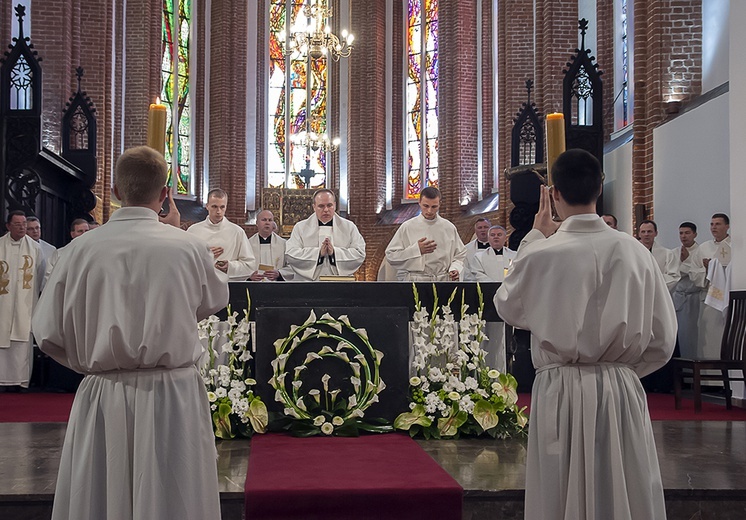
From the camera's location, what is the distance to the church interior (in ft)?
20.0

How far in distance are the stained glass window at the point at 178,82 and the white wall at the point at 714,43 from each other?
12021 mm

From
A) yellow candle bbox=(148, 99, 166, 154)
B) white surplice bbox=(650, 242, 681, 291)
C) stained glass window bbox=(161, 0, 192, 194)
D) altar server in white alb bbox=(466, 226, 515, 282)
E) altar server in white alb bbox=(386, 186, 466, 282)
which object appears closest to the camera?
yellow candle bbox=(148, 99, 166, 154)

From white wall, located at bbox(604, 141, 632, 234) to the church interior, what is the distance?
0.15 feet

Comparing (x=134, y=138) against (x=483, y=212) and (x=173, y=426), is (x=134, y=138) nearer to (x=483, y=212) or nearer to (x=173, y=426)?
(x=483, y=212)

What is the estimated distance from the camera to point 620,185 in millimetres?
12898

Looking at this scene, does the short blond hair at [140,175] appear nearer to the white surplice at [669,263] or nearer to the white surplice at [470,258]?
the white surplice at [470,258]

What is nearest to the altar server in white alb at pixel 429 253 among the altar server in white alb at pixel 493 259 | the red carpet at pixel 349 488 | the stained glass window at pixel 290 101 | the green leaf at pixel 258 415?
the altar server in white alb at pixel 493 259

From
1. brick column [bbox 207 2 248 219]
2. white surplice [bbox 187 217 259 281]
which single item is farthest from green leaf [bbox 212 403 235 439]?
brick column [bbox 207 2 248 219]

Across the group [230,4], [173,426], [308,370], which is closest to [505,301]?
[173,426]

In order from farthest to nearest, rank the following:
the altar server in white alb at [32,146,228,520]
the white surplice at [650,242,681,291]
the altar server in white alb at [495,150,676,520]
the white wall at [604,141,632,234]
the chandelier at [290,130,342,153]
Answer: the chandelier at [290,130,342,153] < the white wall at [604,141,632,234] < the white surplice at [650,242,681,291] < the altar server in white alb at [495,150,676,520] < the altar server in white alb at [32,146,228,520]

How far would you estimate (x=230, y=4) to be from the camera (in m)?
21.1

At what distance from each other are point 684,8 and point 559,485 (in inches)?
384

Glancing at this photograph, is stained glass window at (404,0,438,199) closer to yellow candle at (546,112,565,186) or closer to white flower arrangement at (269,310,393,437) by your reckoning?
white flower arrangement at (269,310,393,437)

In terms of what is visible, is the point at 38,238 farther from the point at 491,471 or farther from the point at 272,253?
the point at 491,471
